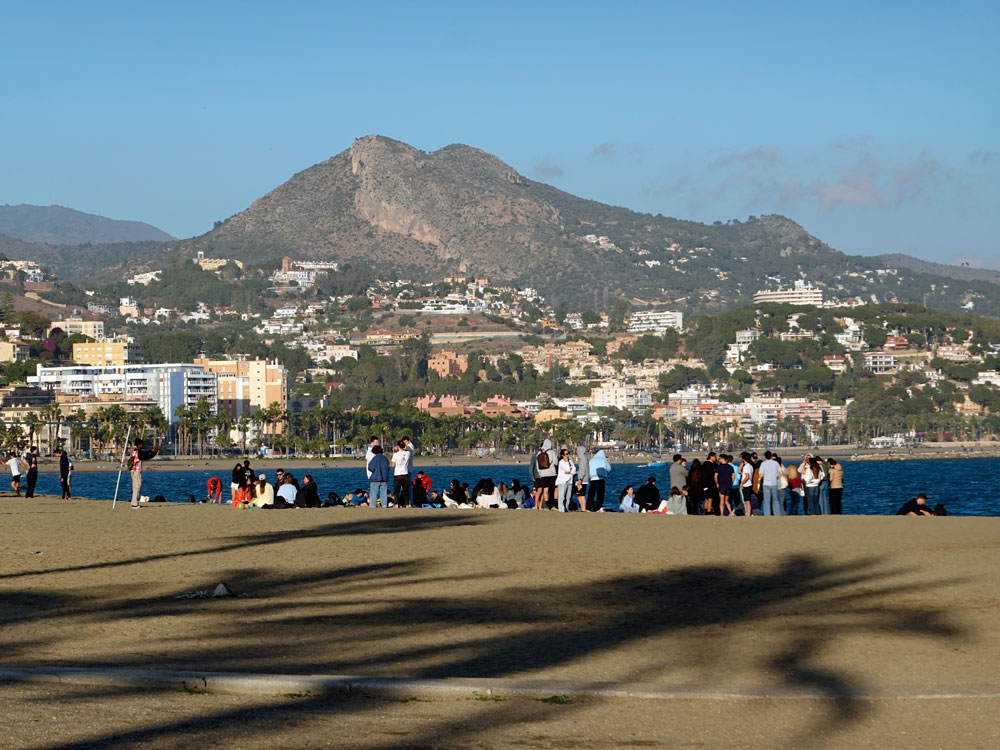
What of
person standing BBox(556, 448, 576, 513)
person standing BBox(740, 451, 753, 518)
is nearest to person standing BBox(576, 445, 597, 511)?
person standing BBox(556, 448, 576, 513)

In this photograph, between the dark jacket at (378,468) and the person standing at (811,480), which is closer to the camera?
the person standing at (811,480)

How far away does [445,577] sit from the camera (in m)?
17.5

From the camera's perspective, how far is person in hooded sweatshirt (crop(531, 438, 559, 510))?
29.2 metres

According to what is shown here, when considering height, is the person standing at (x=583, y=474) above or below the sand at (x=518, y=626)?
above

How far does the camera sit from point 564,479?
29031 mm

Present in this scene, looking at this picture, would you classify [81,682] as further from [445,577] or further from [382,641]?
[445,577]

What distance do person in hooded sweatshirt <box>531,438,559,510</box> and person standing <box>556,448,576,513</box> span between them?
199 millimetres

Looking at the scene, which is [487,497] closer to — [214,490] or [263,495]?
[263,495]

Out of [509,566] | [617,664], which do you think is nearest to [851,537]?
[509,566]

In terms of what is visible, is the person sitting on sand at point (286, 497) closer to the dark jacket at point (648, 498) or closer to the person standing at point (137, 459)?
the person standing at point (137, 459)

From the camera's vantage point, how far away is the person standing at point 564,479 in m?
29.0

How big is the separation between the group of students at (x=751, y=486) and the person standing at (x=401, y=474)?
4.61m

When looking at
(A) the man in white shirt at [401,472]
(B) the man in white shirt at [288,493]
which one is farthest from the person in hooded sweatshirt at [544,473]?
(B) the man in white shirt at [288,493]

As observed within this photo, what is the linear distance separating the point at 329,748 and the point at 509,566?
30.2ft
